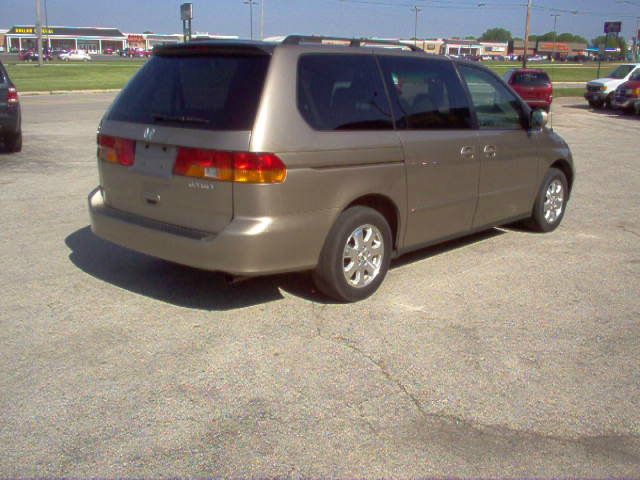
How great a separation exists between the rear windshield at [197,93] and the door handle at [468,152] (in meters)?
2.09

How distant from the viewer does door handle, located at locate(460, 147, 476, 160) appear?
5.94m

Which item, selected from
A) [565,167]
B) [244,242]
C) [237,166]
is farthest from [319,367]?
[565,167]

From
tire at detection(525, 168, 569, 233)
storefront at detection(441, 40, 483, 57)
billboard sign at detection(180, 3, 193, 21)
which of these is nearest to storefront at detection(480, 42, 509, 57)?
storefront at detection(441, 40, 483, 57)

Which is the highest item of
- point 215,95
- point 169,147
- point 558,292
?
point 215,95

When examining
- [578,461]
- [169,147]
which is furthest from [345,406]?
[169,147]

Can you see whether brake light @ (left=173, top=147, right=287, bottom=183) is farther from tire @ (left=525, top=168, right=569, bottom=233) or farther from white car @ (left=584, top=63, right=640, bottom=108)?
white car @ (left=584, top=63, right=640, bottom=108)

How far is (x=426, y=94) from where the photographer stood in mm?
5734

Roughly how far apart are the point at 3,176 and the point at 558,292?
805 centimetres

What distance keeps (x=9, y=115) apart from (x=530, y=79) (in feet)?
69.2

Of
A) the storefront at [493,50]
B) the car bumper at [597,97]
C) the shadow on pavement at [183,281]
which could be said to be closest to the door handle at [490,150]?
the shadow on pavement at [183,281]

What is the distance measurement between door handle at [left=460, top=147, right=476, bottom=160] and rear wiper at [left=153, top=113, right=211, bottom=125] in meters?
2.37

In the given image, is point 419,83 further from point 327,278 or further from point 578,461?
point 578,461

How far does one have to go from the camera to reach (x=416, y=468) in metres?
3.14

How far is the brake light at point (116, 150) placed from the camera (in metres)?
5.01
